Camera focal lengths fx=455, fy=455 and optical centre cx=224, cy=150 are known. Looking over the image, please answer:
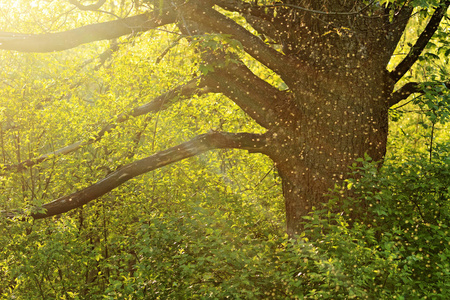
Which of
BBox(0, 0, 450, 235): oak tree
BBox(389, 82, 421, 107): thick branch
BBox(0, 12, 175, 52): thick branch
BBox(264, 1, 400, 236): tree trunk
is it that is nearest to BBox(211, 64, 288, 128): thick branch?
BBox(0, 0, 450, 235): oak tree

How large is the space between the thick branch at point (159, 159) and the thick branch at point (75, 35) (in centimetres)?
160

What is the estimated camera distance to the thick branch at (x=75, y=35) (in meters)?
5.40

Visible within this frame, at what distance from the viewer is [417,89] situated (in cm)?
607

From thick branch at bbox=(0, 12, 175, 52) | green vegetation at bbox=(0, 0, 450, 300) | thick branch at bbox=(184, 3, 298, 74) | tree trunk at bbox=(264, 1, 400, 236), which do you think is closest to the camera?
green vegetation at bbox=(0, 0, 450, 300)

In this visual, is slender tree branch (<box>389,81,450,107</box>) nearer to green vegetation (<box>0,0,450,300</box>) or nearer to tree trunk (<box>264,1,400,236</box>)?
green vegetation (<box>0,0,450,300</box>)

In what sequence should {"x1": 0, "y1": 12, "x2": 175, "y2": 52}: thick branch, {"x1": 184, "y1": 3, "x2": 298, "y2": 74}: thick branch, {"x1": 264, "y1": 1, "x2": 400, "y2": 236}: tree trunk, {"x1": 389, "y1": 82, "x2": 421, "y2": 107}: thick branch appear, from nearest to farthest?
{"x1": 0, "y1": 12, "x2": 175, "y2": 52}: thick branch, {"x1": 264, "y1": 1, "x2": 400, "y2": 236}: tree trunk, {"x1": 184, "y1": 3, "x2": 298, "y2": 74}: thick branch, {"x1": 389, "y1": 82, "x2": 421, "y2": 107}: thick branch

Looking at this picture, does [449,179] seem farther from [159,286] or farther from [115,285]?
[115,285]

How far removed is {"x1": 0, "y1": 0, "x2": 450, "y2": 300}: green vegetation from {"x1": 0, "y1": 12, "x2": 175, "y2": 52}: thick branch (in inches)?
2.8

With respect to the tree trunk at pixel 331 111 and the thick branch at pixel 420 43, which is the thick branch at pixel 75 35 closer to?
the tree trunk at pixel 331 111

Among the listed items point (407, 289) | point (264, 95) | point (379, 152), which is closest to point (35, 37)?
point (264, 95)

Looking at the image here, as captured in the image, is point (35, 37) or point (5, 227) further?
point (5, 227)

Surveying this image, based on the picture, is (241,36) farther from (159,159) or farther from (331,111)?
(159,159)

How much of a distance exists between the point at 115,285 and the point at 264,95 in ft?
10.6

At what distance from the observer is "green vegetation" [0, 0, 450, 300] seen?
13.2 feet
